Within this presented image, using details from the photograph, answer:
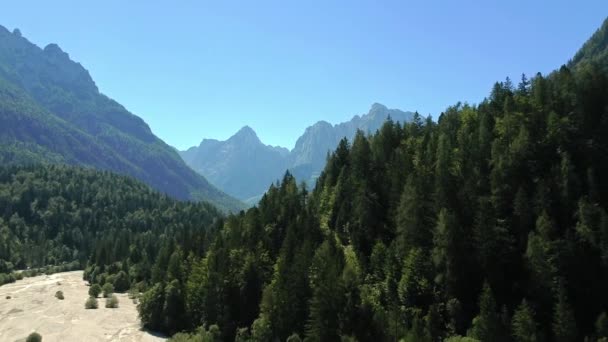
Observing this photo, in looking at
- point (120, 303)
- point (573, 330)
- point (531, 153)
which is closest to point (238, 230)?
point (120, 303)

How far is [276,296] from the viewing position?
108750 mm

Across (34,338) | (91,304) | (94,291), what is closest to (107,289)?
(94,291)

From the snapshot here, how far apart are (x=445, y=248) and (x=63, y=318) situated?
100 metres

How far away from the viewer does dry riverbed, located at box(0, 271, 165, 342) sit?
123938 mm

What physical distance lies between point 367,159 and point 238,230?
40.6m

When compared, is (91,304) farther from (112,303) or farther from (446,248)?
(446,248)

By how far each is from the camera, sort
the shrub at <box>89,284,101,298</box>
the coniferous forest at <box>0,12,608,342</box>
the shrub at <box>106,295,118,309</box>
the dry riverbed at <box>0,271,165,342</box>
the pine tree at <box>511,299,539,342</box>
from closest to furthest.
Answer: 1. the pine tree at <box>511,299,539,342</box>
2. the coniferous forest at <box>0,12,608,342</box>
3. the dry riverbed at <box>0,271,165,342</box>
4. the shrub at <box>106,295,118,309</box>
5. the shrub at <box>89,284,101,298</box>

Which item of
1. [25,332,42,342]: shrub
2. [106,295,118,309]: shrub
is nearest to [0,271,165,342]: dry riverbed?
[106,295,118,309]: shrub

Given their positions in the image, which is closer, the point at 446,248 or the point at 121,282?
the point at 446,248

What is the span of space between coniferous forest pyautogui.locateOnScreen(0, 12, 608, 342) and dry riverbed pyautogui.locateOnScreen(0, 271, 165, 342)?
9.34 m

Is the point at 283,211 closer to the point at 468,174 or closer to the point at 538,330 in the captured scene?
the point at 468,174

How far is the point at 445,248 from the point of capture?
9856 centimetres

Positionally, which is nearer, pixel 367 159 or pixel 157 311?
pixel 157 311

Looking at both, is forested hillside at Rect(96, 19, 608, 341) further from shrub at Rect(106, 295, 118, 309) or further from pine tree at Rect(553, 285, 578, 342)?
shrub at Rect(106, 295, 118, 309)
